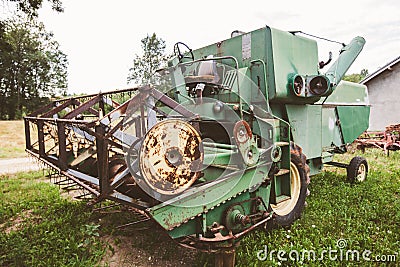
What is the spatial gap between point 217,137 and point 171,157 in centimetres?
161

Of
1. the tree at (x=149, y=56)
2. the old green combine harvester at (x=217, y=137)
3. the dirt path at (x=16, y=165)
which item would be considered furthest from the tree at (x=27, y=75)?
the old green combine harvester at (x=217, y=137)

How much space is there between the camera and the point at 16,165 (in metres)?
9.35

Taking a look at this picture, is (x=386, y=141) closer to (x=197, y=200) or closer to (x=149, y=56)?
(x=197, y=200)

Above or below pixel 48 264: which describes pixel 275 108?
above

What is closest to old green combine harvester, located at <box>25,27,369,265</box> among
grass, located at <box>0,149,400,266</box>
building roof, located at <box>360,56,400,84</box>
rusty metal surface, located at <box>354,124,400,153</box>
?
grass, located at <box>0,149,400,266</box>

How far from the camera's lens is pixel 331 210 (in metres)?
4.47

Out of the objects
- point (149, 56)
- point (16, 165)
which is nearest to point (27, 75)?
point (149, 56)

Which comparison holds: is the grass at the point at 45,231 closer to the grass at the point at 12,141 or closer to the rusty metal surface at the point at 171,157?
the rusty metal surface at the point at 171,157

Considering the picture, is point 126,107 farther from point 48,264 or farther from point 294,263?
point 294,263

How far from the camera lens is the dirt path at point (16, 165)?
8505 mm

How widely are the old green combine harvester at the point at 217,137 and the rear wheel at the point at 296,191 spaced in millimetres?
14

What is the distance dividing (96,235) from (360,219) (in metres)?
3.47

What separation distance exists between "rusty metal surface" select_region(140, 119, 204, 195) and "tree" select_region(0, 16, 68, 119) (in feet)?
82.3

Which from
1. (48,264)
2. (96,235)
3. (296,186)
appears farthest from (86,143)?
(296,186)
